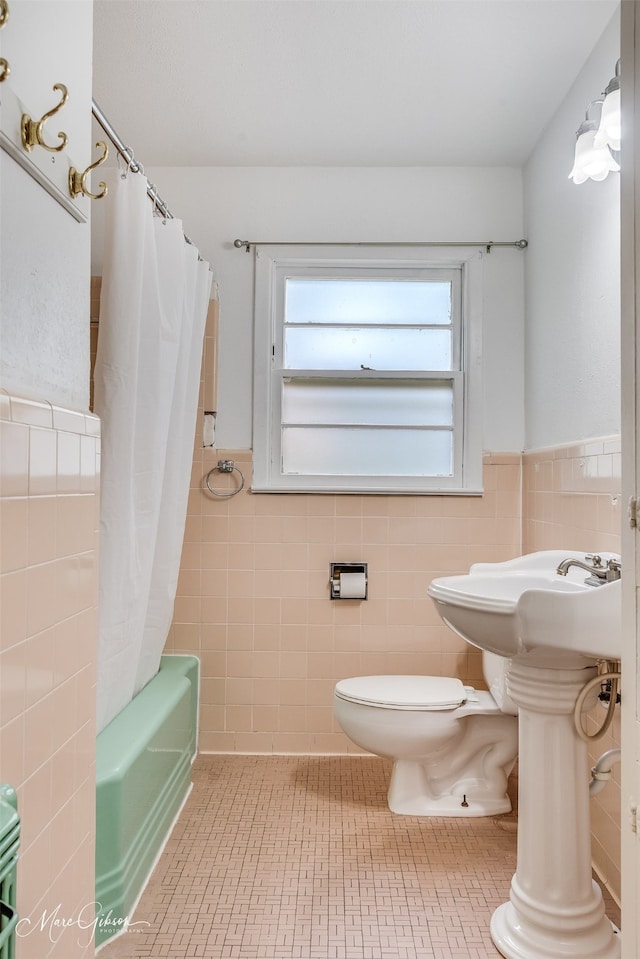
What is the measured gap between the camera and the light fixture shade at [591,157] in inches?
69.1

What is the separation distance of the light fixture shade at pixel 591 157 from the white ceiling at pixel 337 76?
1.26 ft

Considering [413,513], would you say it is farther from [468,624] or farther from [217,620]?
[468,624]

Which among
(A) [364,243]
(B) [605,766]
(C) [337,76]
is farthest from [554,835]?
(C) [337,76]

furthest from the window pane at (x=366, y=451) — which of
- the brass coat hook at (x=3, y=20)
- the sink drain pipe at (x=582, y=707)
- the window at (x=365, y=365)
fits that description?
the brass coat hook at (x=3, y=20)

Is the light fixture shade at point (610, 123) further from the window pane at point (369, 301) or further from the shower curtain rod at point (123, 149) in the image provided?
the shower curtain rod at point (123, 149)

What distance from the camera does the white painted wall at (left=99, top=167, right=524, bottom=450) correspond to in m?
2.75

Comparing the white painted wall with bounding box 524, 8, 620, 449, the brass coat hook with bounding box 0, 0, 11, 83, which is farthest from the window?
the brass coat hook with bounding box 0, 0, 11, 83

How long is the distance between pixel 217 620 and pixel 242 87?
1998 mm

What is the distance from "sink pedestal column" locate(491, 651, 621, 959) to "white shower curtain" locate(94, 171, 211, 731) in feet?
3.61

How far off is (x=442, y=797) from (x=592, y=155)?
6.79 feet

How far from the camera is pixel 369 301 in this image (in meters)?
2.82

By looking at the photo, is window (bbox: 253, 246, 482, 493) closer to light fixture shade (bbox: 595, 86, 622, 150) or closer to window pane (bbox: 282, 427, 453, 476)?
window pane (bbox: 282, 427, 453, 476)

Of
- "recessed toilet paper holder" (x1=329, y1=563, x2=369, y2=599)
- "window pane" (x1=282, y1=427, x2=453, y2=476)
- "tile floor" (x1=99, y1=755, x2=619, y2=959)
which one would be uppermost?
"window pane" (x1=282, y1=427, x2=453, y2=476)

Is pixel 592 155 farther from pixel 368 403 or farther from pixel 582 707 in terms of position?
pixel 582 707
